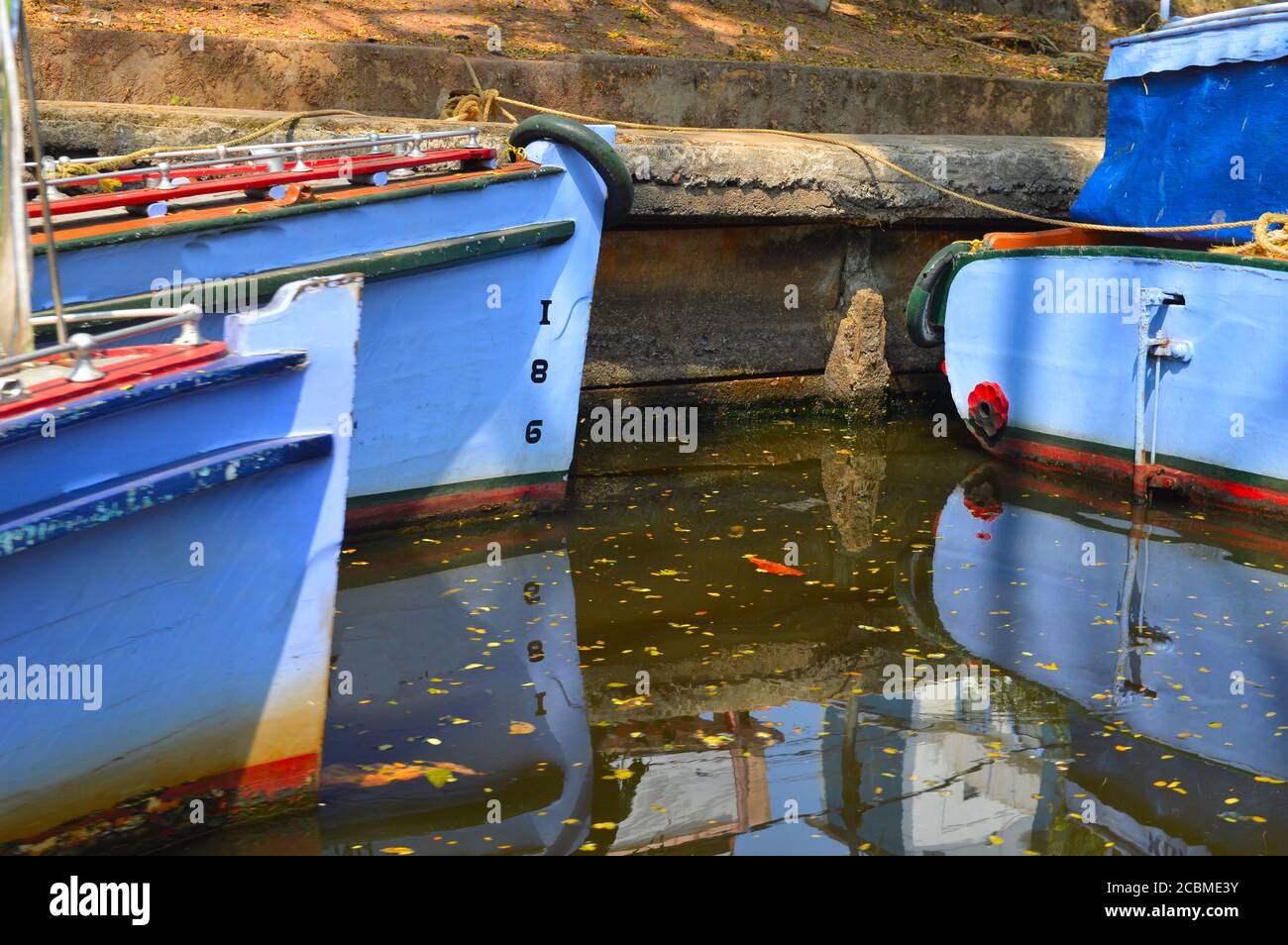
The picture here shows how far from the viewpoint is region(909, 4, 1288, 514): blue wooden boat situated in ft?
22.7

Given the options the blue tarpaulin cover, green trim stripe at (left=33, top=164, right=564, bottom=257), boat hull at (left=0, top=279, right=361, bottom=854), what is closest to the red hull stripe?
boat hull at (left=0, top=279, right=361, bottom=854)

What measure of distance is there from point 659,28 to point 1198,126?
5777mm

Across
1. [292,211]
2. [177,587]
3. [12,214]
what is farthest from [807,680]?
[12,214]

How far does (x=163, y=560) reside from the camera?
380 cm

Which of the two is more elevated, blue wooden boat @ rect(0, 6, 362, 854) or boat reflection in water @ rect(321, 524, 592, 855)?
blue wooden boat @ rect(0, 6, 362, 854)

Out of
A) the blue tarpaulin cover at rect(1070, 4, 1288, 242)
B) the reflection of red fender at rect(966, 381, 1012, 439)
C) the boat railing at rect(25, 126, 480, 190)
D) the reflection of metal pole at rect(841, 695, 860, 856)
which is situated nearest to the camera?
the reflection of metal pole at rect(841, 695, 860, 856)

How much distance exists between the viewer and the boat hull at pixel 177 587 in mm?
3570

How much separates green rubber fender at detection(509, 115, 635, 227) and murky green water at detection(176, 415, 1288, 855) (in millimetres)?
1523

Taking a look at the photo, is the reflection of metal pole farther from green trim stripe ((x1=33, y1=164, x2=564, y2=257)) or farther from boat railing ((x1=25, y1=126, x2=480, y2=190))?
boat railing ((x1=25, y1=126, x2=480, y2=190))

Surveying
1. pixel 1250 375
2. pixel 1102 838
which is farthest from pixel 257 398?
pixel 1250 375

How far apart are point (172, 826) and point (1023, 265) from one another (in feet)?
18.2

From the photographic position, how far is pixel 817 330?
8.95 metres

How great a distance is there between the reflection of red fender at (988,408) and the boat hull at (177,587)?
4.86 m

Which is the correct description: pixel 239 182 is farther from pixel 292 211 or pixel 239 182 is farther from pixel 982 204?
pixel 982 204
